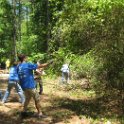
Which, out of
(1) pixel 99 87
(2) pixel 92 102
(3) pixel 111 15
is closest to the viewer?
(3) pixel 111 15

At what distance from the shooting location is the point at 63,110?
14.4 metres

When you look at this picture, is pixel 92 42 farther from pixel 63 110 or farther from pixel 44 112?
pixel 44 112

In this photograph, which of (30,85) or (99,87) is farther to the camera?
(99,87)

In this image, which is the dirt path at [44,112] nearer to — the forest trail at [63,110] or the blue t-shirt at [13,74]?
the forest trail at [63,110]

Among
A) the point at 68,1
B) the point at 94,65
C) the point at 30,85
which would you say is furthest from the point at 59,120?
the point at 68,1

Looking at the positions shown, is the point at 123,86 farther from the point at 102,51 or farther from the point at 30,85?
the point at 30,85

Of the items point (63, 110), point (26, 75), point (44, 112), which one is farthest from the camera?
point (63, 110)

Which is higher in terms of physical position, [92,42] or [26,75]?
[92,42]

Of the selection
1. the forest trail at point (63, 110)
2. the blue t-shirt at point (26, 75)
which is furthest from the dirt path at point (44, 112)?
the blue t-shirt at point (26, 75)

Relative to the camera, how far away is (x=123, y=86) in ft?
46.7

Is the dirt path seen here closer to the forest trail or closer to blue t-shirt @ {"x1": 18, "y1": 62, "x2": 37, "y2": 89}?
the forest trail

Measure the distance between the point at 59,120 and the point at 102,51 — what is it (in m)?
2.87

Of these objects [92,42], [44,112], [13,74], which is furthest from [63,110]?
[92,42]

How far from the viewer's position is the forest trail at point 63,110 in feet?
42.3
